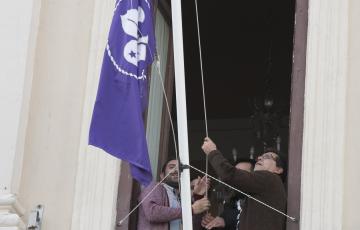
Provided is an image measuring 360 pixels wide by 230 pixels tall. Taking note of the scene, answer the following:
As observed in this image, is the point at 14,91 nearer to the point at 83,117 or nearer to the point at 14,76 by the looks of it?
the point at 14,76

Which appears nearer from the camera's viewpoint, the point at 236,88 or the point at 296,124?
the point at 296,124

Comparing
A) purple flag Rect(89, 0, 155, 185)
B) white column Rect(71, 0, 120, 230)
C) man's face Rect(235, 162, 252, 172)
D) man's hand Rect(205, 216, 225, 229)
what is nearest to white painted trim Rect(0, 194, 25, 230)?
white column Rect(71, 0, 120, 230)

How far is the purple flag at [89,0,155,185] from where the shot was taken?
5980 mm

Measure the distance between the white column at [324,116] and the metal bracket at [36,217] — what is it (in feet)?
5.85

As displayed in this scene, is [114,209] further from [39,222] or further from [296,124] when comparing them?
[296,124]

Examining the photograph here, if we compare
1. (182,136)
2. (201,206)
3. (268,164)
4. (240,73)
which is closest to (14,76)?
(201,206)

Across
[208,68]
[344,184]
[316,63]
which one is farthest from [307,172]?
[208,68]

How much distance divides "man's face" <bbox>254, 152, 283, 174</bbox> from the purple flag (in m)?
1.09

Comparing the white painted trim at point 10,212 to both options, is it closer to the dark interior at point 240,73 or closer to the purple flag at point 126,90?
the purple flag at point 126,90

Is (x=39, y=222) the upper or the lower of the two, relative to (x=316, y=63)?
lower

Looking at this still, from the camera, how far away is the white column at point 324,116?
6.55m

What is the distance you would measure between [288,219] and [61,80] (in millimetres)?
1962

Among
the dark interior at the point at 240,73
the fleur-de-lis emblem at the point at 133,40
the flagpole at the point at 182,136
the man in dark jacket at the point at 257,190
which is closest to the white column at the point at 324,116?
the man in dark jacket at the point at 257,190

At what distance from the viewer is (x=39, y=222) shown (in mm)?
7008
